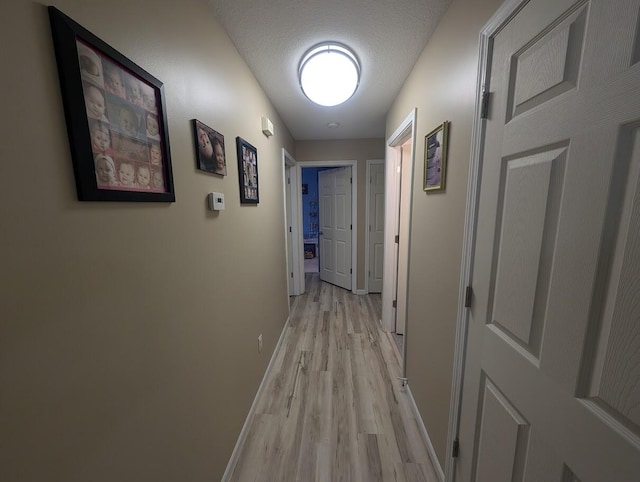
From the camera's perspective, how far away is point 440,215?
1.26m

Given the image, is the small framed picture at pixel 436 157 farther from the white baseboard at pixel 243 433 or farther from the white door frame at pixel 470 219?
the white baseboard at pixel 243 433

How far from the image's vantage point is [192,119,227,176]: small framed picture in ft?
3.40

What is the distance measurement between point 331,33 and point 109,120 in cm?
127

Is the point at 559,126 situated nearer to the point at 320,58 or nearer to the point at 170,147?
the point at 170,147

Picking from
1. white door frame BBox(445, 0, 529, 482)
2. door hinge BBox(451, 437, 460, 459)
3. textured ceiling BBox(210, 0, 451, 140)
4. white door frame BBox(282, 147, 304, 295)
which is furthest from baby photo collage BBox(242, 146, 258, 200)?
door hinge BBox(451, 437, 460, 459)

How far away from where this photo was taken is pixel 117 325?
66 cm

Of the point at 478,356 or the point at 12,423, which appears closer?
the point at 12,423

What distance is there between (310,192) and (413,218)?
16.0ft

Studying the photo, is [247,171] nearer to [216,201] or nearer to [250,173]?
[250,173]

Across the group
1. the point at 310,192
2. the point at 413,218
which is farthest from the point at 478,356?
the point at 310,192

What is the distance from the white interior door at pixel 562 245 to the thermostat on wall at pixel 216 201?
1.15m

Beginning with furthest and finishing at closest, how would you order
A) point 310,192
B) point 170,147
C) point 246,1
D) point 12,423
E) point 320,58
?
point 310,192, point 320,58, point 246,1, point 170,147, point 12,423

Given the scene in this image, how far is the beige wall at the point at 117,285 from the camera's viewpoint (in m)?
0.45

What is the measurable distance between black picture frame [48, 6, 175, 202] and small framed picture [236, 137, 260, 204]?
2.15 ft
